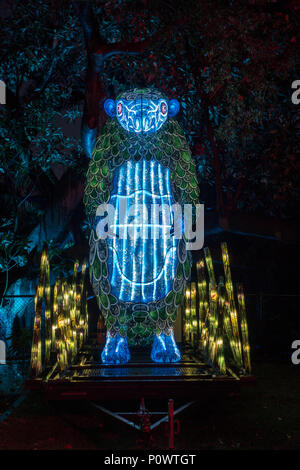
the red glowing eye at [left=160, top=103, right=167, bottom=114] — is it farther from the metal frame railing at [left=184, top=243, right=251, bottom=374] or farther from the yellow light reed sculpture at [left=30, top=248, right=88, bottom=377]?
the yellow light reed sculpture at [left=30, top=248, right=88, bottom=377]

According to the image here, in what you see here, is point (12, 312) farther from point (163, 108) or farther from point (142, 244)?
point (163, 108)

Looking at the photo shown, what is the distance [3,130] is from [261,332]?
5.92 m

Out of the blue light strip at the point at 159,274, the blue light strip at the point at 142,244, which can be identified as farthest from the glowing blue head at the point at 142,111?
the blue light strip at the point at 159,274

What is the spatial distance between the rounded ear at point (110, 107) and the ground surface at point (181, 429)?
108 inches

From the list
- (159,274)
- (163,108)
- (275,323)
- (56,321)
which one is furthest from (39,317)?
(275,323)

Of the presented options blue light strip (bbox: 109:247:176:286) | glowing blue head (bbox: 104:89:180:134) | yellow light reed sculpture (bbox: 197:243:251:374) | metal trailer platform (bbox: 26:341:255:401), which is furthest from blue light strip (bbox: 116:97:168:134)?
metal trailer platform (bbox: 26:341:255:401)

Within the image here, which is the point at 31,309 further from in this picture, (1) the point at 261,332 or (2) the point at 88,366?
(2) the point at 88,366

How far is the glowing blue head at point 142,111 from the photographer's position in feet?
16.5

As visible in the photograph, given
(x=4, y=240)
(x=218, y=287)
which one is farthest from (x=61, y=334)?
(x=4, y=240)

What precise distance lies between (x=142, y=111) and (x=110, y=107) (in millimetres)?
344

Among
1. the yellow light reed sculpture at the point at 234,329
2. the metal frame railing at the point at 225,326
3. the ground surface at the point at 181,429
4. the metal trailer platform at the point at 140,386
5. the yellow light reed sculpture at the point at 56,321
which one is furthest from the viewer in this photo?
the yellow light reed sculpture at the point at 234,329

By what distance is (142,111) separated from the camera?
501 centimetres

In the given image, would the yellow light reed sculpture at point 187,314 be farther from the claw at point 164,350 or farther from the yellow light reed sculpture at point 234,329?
the yellow light reed sculpture at point 234,329

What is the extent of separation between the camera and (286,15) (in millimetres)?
6863
